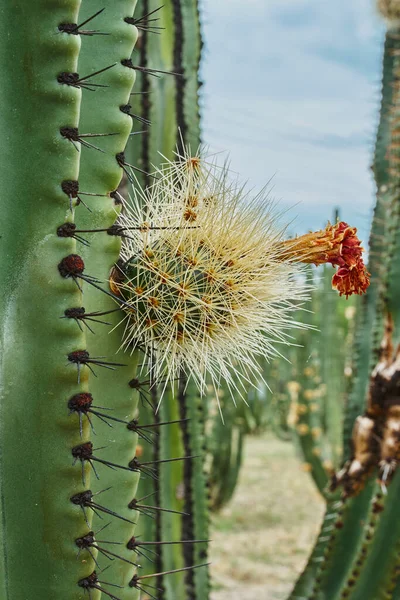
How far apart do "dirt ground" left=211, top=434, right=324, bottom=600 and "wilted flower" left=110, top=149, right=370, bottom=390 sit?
10.0 feet

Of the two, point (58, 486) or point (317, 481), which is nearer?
point (58, 486)

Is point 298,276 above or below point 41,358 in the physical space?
above

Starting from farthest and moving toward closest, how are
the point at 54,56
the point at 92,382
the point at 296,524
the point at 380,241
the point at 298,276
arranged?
the point at 296,524
the point at 380,241
the point at 298,276
the point at 92,382
the point at 54,56

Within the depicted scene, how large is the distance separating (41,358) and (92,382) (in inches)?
5.5

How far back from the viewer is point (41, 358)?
0.98m

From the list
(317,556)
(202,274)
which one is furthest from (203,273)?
(317,556)

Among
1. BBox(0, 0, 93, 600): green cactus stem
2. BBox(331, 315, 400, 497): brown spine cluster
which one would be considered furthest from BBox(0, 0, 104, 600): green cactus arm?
BBox(331, 315, 400, 497): brown spine cluster

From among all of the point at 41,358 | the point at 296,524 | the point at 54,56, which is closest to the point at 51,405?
the point at 41,358

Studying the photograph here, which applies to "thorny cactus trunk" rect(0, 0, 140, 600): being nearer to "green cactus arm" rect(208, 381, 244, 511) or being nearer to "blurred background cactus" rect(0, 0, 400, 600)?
"blurred background cactus" rect(0, 0, 400, 600)

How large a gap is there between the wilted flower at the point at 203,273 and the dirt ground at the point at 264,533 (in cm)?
305

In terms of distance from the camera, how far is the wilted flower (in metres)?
1.12

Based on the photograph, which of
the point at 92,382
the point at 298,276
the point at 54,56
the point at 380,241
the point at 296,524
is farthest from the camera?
the point at 296,524

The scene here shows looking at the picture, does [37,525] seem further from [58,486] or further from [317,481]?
[317,481]

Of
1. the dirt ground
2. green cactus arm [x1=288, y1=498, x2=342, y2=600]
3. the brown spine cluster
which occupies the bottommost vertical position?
the dirt ground
